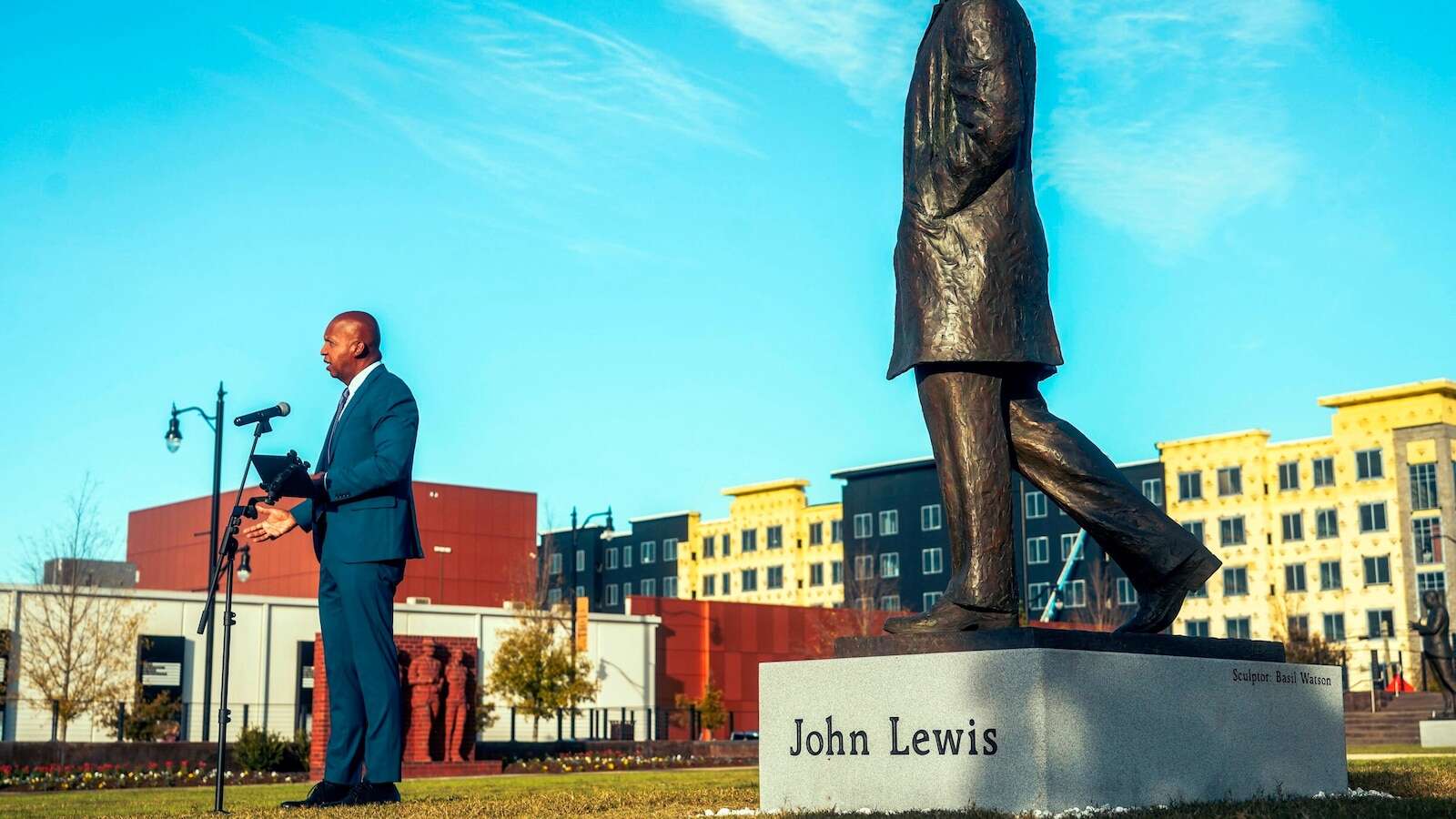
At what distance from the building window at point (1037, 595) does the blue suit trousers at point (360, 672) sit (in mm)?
71552

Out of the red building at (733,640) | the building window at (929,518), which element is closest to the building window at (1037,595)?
the building window at (929,518)

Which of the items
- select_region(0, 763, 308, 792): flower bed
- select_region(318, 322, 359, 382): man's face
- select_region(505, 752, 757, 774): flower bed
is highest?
select_region(318, 322, 359, 382): man's face

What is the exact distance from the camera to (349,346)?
26.4 feet

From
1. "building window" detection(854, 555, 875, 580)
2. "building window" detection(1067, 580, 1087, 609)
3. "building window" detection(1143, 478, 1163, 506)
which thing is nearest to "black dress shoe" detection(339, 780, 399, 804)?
"building window" detection(1067, 580, 1087, 609)

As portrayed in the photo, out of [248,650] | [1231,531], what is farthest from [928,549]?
[248,650]

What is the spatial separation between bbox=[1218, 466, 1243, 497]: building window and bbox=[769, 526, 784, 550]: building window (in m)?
27.3

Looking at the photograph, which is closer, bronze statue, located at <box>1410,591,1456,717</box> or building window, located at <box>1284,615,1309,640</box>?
bronze statue, located at <box>1410,591,1456,717</box>

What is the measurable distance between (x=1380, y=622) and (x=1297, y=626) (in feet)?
14.6

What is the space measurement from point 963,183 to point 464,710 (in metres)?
16.8

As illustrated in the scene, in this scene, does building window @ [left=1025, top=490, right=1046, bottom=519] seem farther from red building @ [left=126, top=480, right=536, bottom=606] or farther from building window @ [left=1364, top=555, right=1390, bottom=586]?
red building @ [left=126, top=480, right=536, bottom=606]

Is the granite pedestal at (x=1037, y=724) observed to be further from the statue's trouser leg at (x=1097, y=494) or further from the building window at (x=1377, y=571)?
the building window at (x=1377, y=571)

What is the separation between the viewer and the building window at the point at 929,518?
271 ft

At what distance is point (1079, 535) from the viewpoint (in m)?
74.8

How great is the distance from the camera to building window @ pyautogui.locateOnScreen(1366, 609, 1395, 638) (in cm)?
6888
